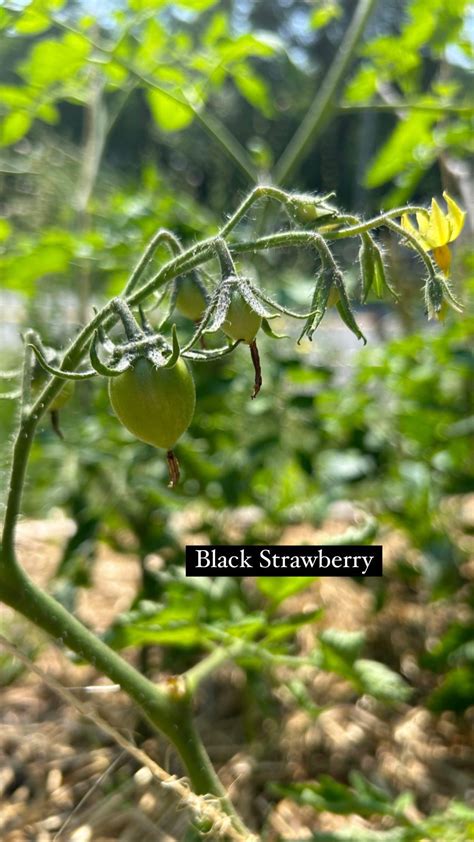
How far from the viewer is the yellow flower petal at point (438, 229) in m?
0.61

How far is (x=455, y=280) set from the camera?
5.32ft

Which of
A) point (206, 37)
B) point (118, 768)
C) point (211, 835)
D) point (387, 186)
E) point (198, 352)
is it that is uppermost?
point (387, 186)

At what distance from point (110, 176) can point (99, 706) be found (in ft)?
5.55

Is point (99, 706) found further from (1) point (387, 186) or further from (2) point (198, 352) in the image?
(1) point (387, 186)

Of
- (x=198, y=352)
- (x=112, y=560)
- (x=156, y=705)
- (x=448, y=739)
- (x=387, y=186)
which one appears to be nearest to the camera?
(x=198, y=352)

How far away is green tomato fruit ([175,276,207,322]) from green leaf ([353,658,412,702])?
54 centimetres

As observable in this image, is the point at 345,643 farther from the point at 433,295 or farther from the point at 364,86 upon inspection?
the point at 364,86

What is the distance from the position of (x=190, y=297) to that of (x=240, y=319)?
0.13 metres

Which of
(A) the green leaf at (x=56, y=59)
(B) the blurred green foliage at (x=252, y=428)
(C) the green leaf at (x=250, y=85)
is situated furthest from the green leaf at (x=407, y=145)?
(A) the green leaf at (x=56, y=59)

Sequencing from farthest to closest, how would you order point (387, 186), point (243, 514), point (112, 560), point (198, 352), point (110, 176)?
point (387, 186), point (110, 176), point (112, 560), point (243, 514), point (198, 352)

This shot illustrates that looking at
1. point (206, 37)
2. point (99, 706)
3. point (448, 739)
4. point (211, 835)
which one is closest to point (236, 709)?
point (99, 706)

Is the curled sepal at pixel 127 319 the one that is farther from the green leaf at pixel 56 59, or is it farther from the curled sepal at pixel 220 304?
the green leaf at pixel 56 59

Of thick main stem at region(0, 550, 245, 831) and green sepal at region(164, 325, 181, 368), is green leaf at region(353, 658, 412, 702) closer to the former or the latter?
thick main stem at region(0, 550, 245, 831)

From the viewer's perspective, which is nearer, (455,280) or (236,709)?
(236,709)
